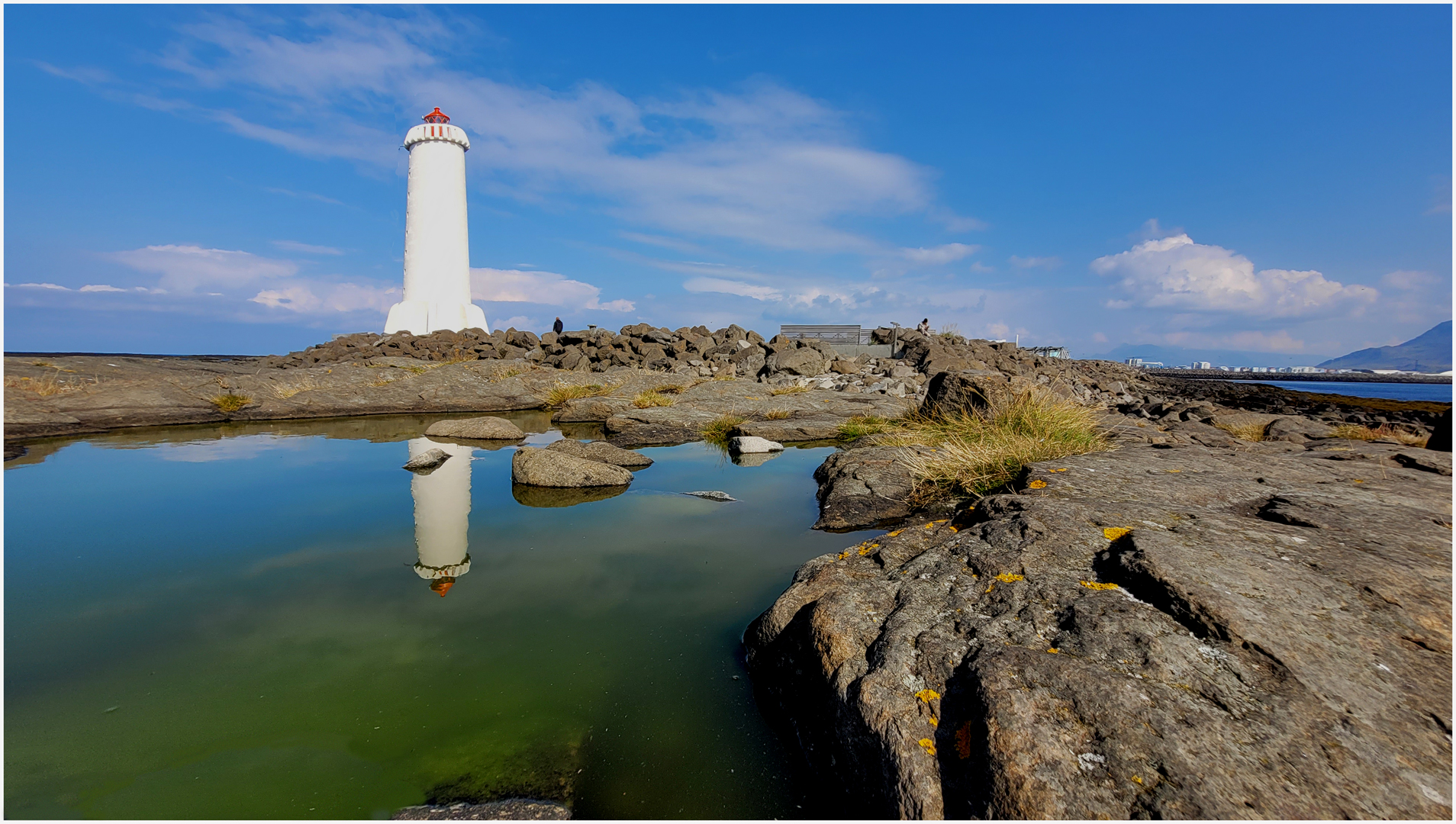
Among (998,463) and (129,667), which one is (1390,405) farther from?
(129,667)

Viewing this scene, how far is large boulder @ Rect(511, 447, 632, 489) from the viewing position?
6.59 metres

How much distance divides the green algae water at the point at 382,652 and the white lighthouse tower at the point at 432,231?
1913 centimetres

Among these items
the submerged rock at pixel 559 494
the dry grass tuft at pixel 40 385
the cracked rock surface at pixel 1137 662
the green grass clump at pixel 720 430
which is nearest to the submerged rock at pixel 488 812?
the cracked rock surface at pixel 1137 662

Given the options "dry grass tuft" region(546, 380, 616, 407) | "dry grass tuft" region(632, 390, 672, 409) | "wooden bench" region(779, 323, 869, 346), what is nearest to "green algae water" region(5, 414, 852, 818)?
"dry grass tuft" region(632, 390, 672, 409)

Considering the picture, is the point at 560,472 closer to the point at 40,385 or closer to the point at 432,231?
the point at 40,385

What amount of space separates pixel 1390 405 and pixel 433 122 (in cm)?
3870

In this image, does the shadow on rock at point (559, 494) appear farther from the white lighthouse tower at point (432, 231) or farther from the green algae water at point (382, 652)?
the white lighthouse tower at point (432, 231)

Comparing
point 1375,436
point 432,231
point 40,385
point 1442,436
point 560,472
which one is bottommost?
point 560,472

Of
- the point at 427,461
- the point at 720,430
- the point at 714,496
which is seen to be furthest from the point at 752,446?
the point at 427,461

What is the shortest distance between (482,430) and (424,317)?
681 inches

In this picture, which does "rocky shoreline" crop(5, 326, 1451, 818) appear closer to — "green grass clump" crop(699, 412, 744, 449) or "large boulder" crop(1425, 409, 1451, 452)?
"large boulder" crop(1425, 409, 1451, 452)

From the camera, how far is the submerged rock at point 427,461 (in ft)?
23.8

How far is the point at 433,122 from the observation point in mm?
24375

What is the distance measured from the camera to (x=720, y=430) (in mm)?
10344
